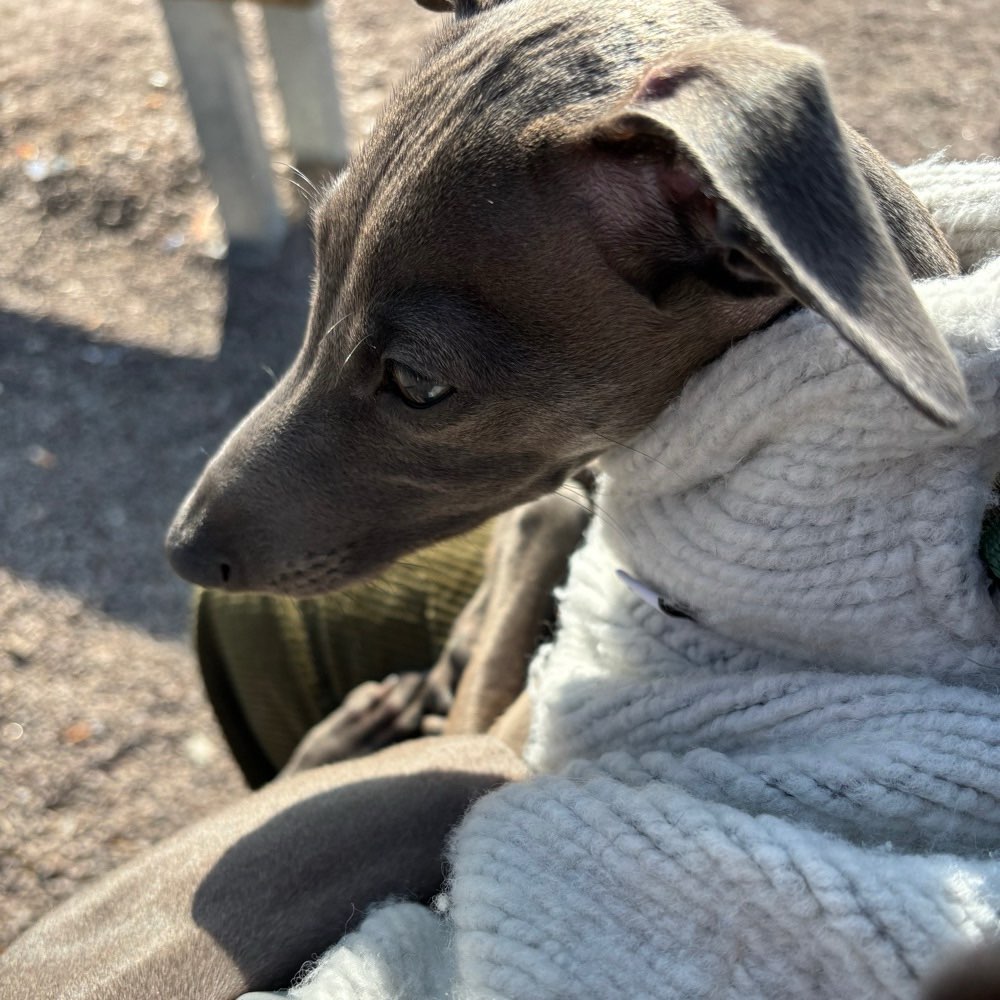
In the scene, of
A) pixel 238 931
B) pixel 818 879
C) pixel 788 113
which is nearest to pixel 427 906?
pixel 238 931

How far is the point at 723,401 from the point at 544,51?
1.69 feet

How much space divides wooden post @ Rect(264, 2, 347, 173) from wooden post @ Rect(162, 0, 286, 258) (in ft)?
0.70

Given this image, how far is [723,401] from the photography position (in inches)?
52.2

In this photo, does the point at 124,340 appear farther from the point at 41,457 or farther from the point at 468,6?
the point at 468,6

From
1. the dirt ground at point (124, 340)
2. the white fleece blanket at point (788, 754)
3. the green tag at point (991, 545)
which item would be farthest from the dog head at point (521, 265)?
the dirt ground at point (124, 340)

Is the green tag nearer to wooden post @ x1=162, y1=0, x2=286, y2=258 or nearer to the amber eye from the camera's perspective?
the amber eye

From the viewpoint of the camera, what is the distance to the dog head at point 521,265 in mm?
1303

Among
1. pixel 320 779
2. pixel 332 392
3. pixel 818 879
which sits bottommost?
pixel 320 779

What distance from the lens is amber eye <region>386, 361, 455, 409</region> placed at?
4.78ft

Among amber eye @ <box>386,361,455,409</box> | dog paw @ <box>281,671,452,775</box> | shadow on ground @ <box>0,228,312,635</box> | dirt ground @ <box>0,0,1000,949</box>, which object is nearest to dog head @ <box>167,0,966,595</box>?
amber eye @ <box>386,361,455,409</box>

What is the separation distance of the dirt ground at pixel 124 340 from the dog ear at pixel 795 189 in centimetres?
203

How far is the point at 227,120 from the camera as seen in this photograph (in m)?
3.42

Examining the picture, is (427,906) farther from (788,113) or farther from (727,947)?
(788,113)

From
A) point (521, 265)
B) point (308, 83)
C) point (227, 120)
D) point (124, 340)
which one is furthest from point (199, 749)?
point (308, 83)
